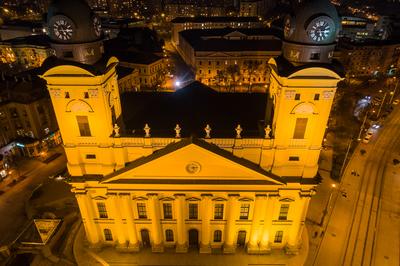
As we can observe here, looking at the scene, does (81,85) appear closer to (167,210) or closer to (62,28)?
(62,28)

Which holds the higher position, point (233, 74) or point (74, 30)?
point (74, 30)

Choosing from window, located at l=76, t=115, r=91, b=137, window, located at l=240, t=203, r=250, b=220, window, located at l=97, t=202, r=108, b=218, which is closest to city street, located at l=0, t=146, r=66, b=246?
window, located at l=97, t=202, r=108, b=218

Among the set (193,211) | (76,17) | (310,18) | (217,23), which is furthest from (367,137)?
(217,23)

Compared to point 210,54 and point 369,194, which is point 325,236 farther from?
point 210,54

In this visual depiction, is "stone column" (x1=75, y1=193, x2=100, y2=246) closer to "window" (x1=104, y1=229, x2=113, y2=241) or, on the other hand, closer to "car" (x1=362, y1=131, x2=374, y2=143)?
"window" (x1=104, y1=229, x2=113, y2=241)

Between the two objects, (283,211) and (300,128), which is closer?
(300,128)

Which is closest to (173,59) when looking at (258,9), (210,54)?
(210,54)
